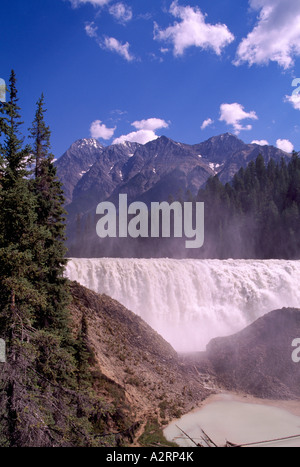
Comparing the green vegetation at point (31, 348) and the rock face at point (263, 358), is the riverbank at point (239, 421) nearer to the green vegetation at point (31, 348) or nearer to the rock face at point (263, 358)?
the rock face at point (263, 358)

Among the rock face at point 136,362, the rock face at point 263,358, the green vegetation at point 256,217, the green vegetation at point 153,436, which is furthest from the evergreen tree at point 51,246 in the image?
the green vegetation at point 256,217

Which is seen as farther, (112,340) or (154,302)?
(154,302)

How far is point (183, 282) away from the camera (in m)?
34.5

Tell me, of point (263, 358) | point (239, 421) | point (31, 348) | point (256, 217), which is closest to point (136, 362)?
point (239, 421)

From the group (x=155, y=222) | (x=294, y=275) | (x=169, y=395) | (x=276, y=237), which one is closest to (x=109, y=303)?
(x=169, y=395)

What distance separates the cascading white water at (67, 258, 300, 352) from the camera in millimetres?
31031

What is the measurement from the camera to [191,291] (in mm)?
34500

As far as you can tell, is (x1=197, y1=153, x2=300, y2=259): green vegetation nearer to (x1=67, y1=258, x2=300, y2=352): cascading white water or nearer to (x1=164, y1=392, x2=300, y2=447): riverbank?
(x1=67, y1=258, x2=300, y2=352): cascading white water

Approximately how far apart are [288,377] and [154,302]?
49.6 ft

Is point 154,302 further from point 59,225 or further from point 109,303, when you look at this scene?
point 59,225

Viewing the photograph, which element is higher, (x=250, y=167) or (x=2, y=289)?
(x=250, y=167)

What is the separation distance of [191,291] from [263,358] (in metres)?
13.5

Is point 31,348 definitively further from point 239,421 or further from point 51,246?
point 239,421

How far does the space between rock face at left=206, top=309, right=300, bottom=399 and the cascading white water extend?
5409 mm
